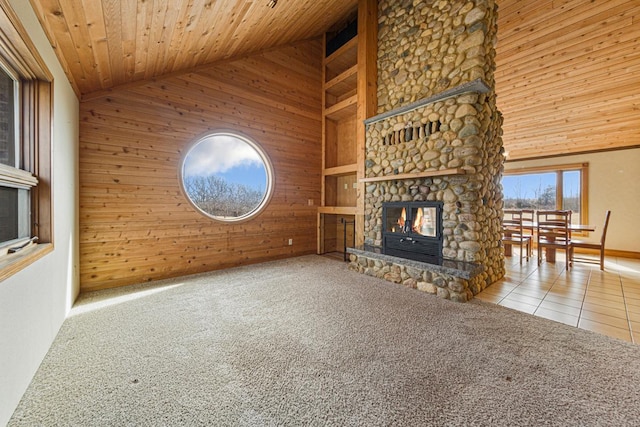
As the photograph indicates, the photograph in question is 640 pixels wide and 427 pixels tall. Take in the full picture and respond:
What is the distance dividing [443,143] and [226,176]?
11.8 feet

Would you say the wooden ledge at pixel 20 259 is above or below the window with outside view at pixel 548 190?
below

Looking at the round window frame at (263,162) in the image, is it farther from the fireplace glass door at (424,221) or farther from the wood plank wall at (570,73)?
the wood plank wall at (570,73)

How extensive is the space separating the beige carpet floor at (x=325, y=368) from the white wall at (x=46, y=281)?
0.46 ft

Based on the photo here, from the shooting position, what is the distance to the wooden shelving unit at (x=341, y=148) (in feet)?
15.1

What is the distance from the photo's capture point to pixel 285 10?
3.59 meters

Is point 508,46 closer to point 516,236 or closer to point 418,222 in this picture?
point 516,236

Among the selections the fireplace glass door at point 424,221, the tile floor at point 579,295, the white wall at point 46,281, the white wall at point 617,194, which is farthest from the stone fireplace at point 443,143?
the white wall at point 617,194

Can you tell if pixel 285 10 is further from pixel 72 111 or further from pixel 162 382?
pixel 162 382

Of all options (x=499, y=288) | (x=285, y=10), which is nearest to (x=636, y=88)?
(x=499, y=288)

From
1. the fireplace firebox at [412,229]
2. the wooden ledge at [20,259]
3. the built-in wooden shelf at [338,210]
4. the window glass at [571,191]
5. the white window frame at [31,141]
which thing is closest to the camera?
the wooden ledge at [20,259]

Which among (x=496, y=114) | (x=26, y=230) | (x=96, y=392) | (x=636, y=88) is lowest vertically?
(x=96, y=392)

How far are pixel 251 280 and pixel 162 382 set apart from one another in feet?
6.69

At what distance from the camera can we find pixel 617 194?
17.0 feet

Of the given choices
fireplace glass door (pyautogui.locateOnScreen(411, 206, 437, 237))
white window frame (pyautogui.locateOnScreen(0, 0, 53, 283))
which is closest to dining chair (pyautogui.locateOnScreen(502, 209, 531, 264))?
fireplace glass door (pyautogui.locateOnScreen(411, 206, 437, 237))
